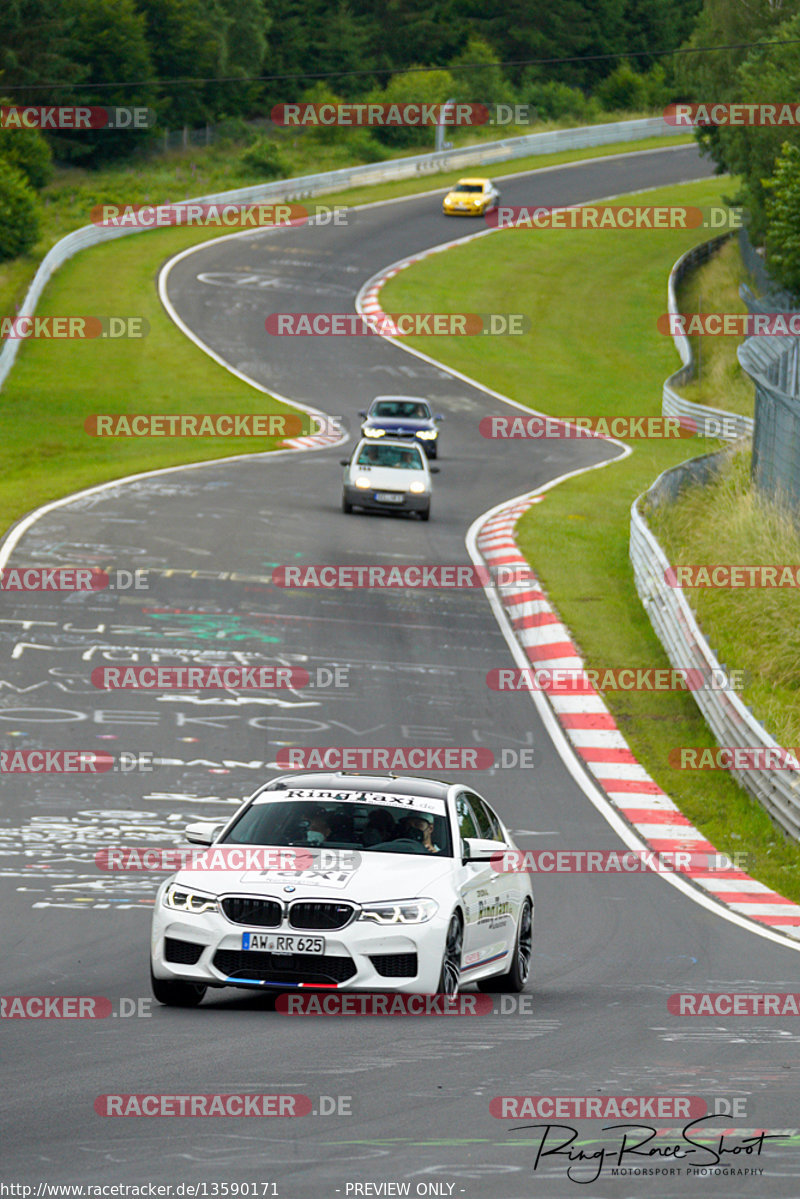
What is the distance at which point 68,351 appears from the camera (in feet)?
173

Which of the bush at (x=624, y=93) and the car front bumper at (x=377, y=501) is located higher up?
the bush at (x=624, y=93)

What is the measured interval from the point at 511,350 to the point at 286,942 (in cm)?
5039

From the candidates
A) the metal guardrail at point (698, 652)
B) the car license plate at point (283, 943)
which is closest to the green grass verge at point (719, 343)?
the metal guardrail at point (698, 652)

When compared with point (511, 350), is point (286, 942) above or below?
above

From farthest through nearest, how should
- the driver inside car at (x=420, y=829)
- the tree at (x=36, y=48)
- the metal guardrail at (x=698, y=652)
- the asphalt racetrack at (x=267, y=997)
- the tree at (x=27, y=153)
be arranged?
1. the tree at (x=36, y=48)
2. the tree at (x=27, y=153)
3. the metal guardrail at (x=698, y=652)
4. the driver inside car at (x=420, y=829)
5. the asphalt racetrack at (x=267, y=997)

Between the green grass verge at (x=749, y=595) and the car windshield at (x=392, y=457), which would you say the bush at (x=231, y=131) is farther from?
the green grass verge at (x=749, y=595)

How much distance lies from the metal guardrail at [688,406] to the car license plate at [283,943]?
94.1ft

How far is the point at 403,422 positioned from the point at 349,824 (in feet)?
96.2

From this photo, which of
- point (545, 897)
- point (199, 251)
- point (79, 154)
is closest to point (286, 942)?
point (545, 897)

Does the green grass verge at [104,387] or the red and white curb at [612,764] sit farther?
the green grass verge at [104,387]

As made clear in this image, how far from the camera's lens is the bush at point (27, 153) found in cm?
7294

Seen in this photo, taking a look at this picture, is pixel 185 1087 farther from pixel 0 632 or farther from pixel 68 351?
pixel 68 351

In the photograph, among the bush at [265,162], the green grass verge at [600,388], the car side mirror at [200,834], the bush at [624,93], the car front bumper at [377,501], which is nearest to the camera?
the car side mirror at [200,834]

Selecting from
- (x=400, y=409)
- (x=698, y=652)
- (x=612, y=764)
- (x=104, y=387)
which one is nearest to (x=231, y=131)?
(x=104, y=387)
